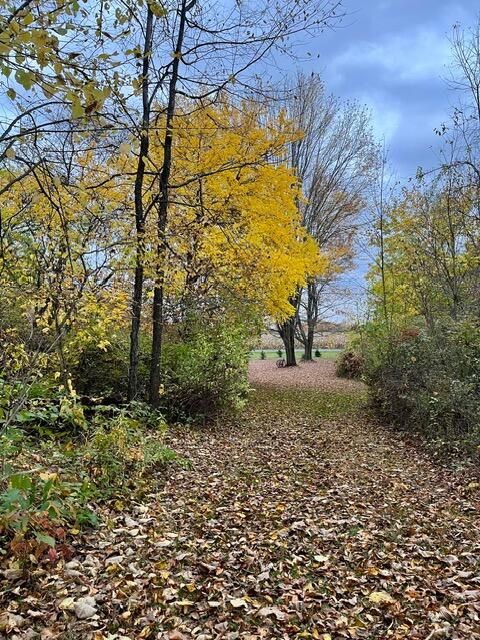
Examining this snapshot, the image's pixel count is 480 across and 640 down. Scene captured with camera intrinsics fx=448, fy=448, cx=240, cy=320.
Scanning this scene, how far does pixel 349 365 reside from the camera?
51.4 ft

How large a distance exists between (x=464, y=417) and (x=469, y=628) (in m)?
3.83

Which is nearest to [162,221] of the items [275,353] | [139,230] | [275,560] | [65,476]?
[139,230]

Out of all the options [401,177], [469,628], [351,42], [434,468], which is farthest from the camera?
[401,177]

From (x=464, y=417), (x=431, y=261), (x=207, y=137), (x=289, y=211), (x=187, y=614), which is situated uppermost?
(x=207, y=137)

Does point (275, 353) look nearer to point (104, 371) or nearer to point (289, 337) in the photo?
point (289, 337)

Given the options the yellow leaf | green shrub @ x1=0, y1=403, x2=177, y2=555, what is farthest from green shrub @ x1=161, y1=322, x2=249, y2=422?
the yellow leaf

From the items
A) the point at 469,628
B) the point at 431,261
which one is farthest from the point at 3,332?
the point at 431,261

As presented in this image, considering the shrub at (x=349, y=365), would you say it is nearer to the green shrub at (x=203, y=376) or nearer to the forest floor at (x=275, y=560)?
the green shrub at (x=203, y=376)

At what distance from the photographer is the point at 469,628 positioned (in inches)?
91.1

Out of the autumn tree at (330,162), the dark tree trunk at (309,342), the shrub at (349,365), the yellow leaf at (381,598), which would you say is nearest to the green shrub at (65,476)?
the yellow leaf at (381,598)

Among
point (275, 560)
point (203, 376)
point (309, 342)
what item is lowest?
point (275, 560)

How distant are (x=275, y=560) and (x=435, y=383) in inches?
177

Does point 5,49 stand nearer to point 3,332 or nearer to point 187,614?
point 187,614

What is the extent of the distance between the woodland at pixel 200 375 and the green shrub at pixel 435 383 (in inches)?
1.7
